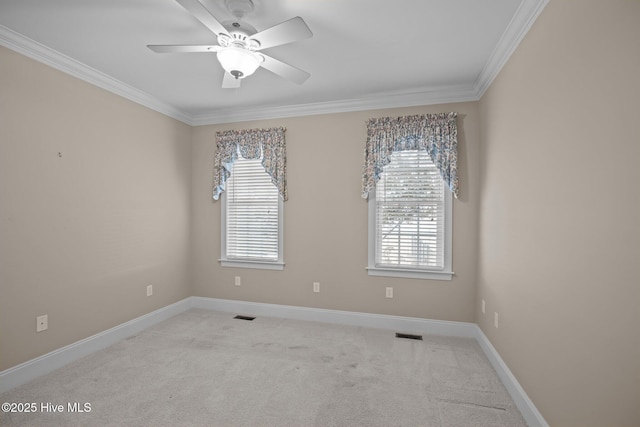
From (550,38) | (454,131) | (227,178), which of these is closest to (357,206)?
(454,131)

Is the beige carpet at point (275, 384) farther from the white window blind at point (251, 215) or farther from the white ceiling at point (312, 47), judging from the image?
the white ceiling at point (312, 47)

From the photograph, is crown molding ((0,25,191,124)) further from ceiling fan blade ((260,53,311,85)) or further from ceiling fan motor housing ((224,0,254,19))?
ceiling fan blade ((260,53,311,85))

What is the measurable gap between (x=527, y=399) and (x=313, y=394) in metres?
1.45

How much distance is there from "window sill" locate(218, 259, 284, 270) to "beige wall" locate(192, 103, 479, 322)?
7cm

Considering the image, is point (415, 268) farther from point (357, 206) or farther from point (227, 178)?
point (227, 178)

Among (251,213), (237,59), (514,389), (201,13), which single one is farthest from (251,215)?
(514,389)

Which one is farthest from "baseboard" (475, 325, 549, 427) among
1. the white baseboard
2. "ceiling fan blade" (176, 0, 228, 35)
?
"ceiling fan blade" (176, 0, 228, 35)

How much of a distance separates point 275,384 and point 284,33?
2507 millimetres

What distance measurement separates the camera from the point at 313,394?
7.41ft

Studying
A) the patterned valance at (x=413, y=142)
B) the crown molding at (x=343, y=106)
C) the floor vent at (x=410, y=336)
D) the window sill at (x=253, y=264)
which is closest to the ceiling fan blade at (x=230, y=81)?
the crown molding at (x=343, y=106)

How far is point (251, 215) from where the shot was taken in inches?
161

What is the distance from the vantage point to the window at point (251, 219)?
3.98m

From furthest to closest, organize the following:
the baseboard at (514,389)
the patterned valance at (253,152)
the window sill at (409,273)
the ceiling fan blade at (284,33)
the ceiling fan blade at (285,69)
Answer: the patterned valance at (253,152), the window sill at (409,273), the ceiling fan blade at (285,69), the baseboard at (514,389), the ceiling fan blade at (284,33)

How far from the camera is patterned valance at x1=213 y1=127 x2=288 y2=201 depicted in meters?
3.86
